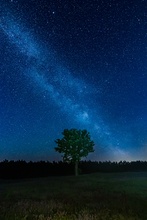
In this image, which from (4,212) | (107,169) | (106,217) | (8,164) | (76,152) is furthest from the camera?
(107,169)

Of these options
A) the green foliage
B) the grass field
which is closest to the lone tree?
the green foliage

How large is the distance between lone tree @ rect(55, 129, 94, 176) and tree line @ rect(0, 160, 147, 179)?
23.6 feet

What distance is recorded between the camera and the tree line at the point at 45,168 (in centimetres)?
8775

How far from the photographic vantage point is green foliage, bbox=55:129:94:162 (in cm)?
7569

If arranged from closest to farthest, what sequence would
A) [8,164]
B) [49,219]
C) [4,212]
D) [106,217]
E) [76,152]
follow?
[49,219]
[106,217]
[4,212]
[76,152]
[8,164]

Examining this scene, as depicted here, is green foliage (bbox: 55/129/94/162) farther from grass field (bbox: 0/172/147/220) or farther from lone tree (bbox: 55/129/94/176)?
grass field (bbox: 0/172/147/220)

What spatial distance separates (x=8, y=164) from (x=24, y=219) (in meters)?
84.2

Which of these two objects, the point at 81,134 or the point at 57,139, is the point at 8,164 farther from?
the point at 81,134

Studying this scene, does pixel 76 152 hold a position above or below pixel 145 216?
above

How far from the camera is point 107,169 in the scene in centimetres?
10381

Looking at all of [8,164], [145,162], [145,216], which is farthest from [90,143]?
[145,216]

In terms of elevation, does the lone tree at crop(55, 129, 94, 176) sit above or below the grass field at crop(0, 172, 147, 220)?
above

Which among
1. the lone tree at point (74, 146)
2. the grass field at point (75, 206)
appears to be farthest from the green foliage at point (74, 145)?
the grass field at point (75, 206)

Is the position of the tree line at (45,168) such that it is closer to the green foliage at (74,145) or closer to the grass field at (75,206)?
the green foliage at (74,145)
